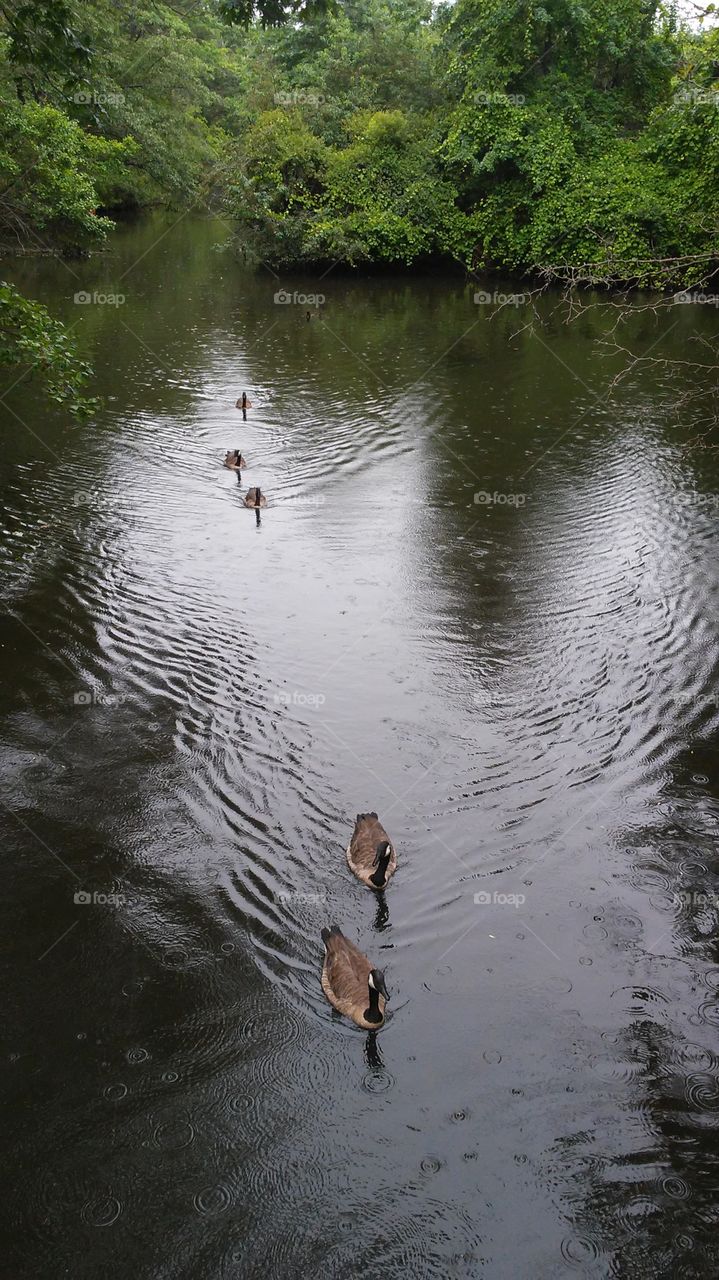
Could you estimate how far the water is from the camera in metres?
4.26

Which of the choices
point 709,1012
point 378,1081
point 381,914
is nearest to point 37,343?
point 381,914

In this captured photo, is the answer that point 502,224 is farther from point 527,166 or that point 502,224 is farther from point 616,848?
point 616,848

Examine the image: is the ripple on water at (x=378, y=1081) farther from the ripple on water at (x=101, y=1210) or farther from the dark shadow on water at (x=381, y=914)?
the ripple on water at (x=101, y=1210)

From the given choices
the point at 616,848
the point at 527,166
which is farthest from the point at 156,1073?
the point at 527,166

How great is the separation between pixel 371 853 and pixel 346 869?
10.2 inches

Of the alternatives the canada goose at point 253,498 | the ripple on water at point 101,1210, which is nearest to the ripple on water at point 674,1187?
the ripple on water at point 101,1210

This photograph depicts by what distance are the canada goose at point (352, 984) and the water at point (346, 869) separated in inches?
5.0

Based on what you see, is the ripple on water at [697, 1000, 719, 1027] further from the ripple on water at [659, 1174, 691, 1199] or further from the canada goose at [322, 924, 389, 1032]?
the canada goose at [322, 924, 389, 1032]

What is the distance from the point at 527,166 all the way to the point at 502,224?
207cm

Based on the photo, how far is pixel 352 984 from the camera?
5.17 m

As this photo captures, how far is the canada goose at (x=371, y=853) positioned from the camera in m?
A: 5.93

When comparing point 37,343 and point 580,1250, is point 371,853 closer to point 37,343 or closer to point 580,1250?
point 580,1250

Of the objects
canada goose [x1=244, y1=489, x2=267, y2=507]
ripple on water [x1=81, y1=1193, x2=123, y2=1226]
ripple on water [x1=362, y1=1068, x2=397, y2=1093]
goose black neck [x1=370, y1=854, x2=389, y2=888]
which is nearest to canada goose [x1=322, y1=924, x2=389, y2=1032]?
ripple on water [x1=362, y1=1068, x2=397, y2=1093]

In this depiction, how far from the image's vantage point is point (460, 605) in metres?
10.0
